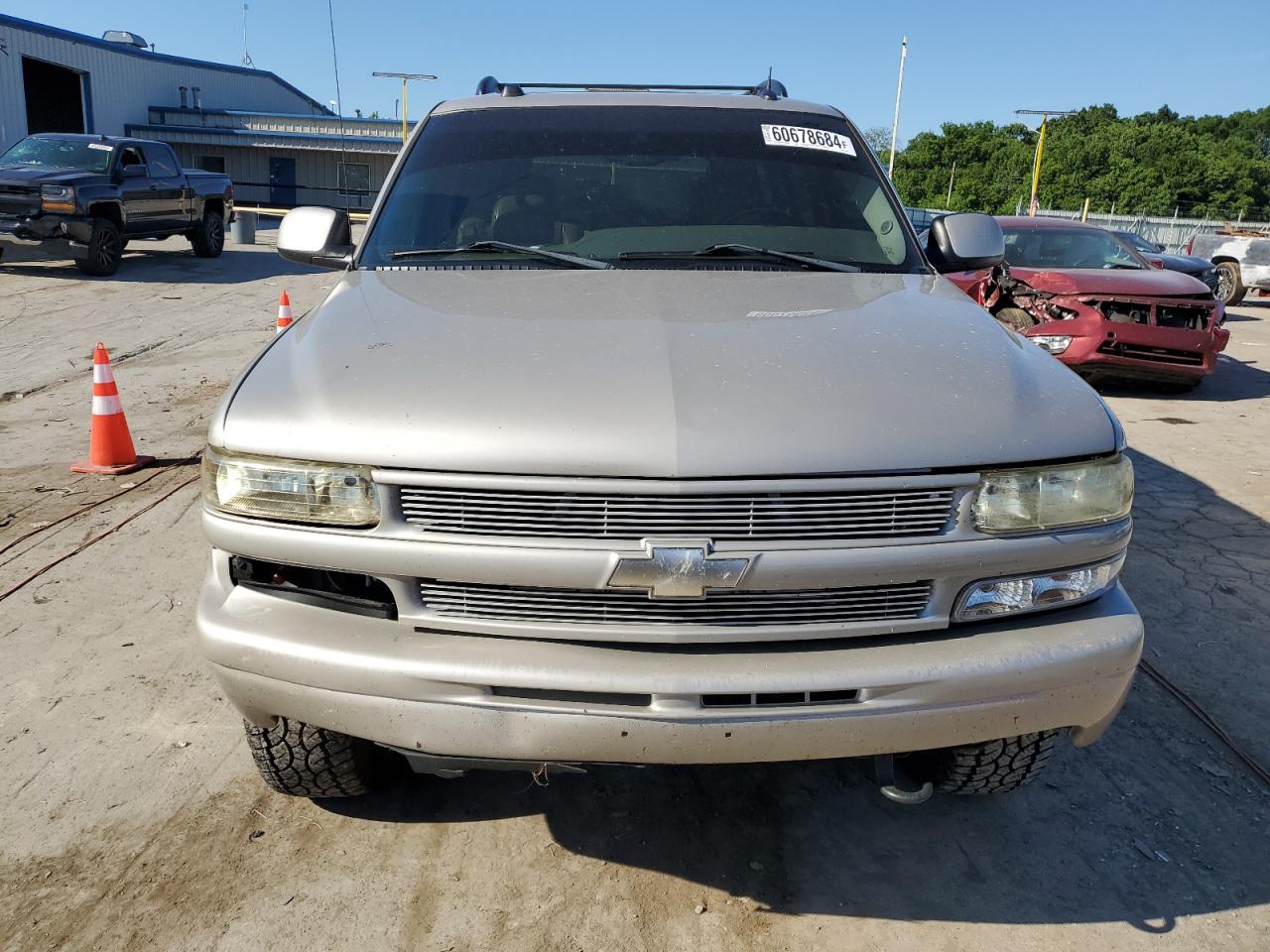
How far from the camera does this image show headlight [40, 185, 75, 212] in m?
13.5

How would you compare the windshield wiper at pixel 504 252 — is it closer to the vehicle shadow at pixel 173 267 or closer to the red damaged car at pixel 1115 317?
the red damaged car at pixel 1115 317

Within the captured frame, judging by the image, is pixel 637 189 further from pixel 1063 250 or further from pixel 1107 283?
pixel 1063 250

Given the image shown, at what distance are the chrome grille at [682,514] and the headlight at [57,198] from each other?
14.2 m

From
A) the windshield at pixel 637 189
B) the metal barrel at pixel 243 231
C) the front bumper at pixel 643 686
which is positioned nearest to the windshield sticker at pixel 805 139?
the windshield at pixel 637 189

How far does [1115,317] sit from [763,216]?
6.68 m

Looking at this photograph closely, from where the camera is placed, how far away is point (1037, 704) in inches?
82.0

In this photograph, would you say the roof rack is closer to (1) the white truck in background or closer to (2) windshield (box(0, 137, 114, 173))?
(2) windshield (box(0, 137, 114, 173))

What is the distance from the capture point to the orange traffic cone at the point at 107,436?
5.58 meters

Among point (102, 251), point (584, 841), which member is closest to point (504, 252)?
point (584, 841)

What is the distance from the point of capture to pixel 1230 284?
1816 centimetres

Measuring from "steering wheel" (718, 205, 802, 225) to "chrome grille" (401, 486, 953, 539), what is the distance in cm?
158

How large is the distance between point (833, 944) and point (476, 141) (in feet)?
9.02

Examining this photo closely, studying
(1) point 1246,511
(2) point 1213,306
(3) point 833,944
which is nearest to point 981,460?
(3) point 833,944

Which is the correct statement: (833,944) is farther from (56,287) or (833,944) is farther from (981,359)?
(56,287)
